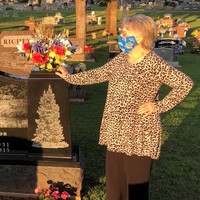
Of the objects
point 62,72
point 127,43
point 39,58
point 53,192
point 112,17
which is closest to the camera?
point 127,43

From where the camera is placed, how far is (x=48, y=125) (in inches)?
193

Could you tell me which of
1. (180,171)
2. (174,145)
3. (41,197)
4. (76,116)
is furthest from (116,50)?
(41,197)

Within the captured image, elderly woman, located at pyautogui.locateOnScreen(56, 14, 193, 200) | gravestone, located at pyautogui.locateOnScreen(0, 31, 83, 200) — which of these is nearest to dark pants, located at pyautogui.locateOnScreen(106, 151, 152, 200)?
elderly woman, located at pyautogui.locateOnScreen(56, 14, 193, 200)

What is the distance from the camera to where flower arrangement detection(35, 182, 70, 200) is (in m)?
4.75

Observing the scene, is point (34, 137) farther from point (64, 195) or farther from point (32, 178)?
point (64, 195)

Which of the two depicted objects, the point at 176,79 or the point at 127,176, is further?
the point at 127,176

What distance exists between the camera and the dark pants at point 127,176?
3617 mm

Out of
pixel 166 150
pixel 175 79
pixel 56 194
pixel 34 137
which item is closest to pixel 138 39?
pixel 175 79

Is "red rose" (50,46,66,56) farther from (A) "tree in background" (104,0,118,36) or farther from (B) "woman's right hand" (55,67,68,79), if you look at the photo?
(A) "tree in background" (104,0,118,36)

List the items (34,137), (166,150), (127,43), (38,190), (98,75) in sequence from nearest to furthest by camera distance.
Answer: (127,43) → (98,75) → (38,190) → (34,137) → (166,150)

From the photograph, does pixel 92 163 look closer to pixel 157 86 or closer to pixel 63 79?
pixel 63 79

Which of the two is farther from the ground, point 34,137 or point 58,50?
point 58,50

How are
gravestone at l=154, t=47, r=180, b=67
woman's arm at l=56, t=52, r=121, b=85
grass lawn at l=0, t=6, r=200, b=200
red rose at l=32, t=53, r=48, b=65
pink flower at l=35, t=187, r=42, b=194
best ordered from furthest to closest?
gravestone at l=154, t=47, r=180, b=67 < grass lawn at l=0, t=6, r=200, b=200 < pink flower at l=35, t=187, r=42, b=194 < red rose at l=32, t=53, r=48, b=65 < woman's arm at l=56, t=52, r=121, b=85

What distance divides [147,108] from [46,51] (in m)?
1.94
